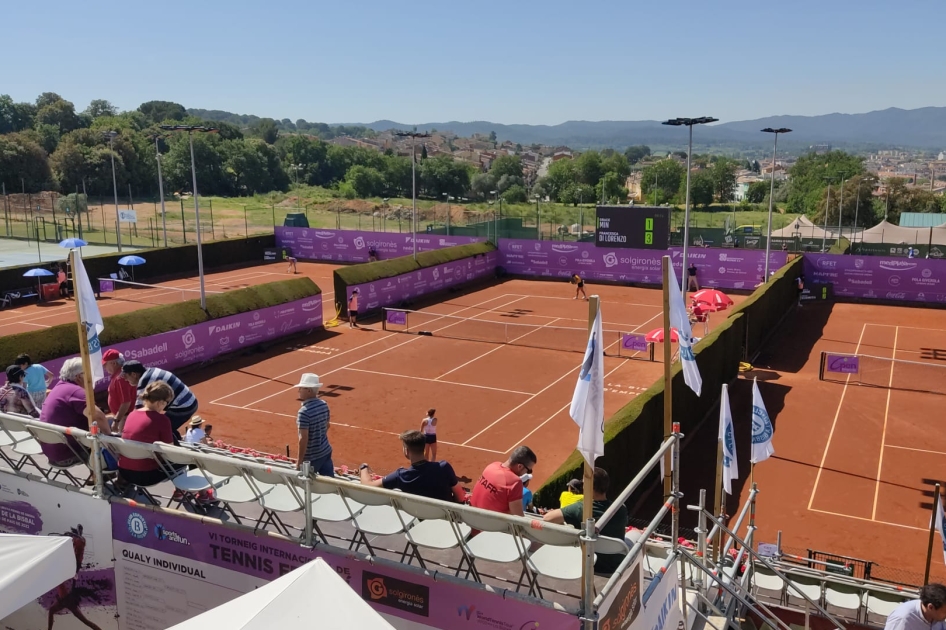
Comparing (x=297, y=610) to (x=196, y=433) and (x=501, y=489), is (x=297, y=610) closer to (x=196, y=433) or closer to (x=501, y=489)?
(x=501, y=489)

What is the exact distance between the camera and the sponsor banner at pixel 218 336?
81.9ft

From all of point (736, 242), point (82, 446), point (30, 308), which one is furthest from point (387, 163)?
point (82, 446)

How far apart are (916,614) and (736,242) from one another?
4885cm

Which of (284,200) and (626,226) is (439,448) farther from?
(284,200)

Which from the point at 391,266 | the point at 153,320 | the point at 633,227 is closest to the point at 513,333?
the point at 391,266

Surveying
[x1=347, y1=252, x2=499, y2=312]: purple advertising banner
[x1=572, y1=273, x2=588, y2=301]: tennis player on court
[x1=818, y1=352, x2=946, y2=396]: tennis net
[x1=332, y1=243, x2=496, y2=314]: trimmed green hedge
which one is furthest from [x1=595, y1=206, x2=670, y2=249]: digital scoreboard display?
[x1=818, y1=352, x2=946, y2=396]: tennis net

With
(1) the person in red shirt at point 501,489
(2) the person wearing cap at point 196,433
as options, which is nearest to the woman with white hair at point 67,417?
(1) the person in red shirt at point 501,489

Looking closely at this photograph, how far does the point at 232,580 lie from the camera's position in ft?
25.6

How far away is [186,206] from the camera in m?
86.6

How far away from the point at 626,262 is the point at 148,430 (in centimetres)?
3890

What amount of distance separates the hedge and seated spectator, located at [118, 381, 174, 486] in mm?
15112

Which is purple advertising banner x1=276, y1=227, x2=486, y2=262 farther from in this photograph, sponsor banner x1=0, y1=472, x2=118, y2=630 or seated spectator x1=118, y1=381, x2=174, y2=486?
seated spectator x1=118, y1=381, x2=174, y2=486

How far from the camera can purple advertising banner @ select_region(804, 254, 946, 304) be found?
39.1 m

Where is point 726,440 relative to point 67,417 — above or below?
below
